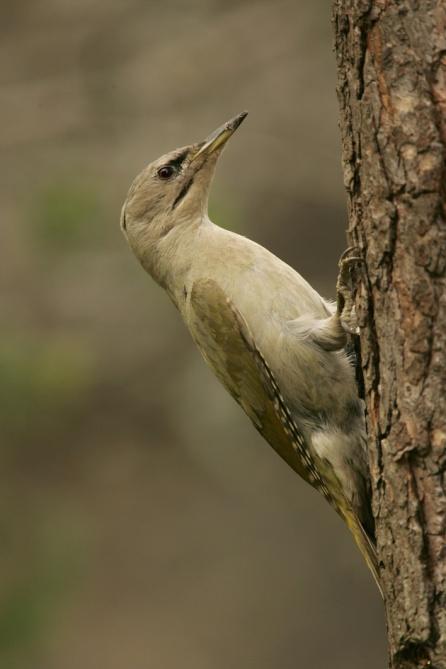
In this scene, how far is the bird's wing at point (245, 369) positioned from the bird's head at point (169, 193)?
56 centimetres

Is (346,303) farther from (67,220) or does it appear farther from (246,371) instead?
(67,220)

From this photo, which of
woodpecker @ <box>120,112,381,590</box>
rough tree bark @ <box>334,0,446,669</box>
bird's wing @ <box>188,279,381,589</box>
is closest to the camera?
rough tree bark @ <box>334,0,446,669</box>

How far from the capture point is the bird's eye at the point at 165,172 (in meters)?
5.11

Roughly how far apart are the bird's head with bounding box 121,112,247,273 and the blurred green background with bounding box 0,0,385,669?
1790 mm

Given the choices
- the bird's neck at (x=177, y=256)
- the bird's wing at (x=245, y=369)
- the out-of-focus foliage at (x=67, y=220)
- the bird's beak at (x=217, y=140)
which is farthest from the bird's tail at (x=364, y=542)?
the out-of-focus foliage at (x=67, y=220)

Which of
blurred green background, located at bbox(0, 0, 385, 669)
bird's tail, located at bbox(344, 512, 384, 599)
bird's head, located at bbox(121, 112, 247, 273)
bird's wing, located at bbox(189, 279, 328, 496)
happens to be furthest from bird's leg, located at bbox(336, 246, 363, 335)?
blurred green background, located at bbox(0, 0, 385, 669)

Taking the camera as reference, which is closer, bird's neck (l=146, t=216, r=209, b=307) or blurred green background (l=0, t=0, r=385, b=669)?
bird's neck (l=146, t=216, r=209, b=307)

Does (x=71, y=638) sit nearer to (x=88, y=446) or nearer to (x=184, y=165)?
(x=88, y=446)

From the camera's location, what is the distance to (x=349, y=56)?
309 cm

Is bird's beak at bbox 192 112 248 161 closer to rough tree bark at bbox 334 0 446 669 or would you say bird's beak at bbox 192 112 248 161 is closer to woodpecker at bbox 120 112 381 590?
woodpecker at bbox 120 112 381 590

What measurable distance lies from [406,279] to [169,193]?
231 centimetres

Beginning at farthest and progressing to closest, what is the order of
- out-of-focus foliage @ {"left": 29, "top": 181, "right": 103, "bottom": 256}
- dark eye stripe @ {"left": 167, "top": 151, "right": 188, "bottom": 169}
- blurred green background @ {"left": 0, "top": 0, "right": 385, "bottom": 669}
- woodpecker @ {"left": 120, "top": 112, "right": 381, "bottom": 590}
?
blurred green background @ {"left": 0, "top": 0, "right": 385, "bottom": 669}
out-of-focus foliage @ {"left": 29, "top": 181, "right": 103, "bottom": 256}
dark eye stripe @ {"left": 167, "top": 151, "right": 188, "bottom": 169}
woodpecker @ {"left": 120, "top": 112, "right": 381, "bottom": 590}

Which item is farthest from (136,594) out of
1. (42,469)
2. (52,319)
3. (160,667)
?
(52,319)

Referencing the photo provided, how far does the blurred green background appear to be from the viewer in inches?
314
